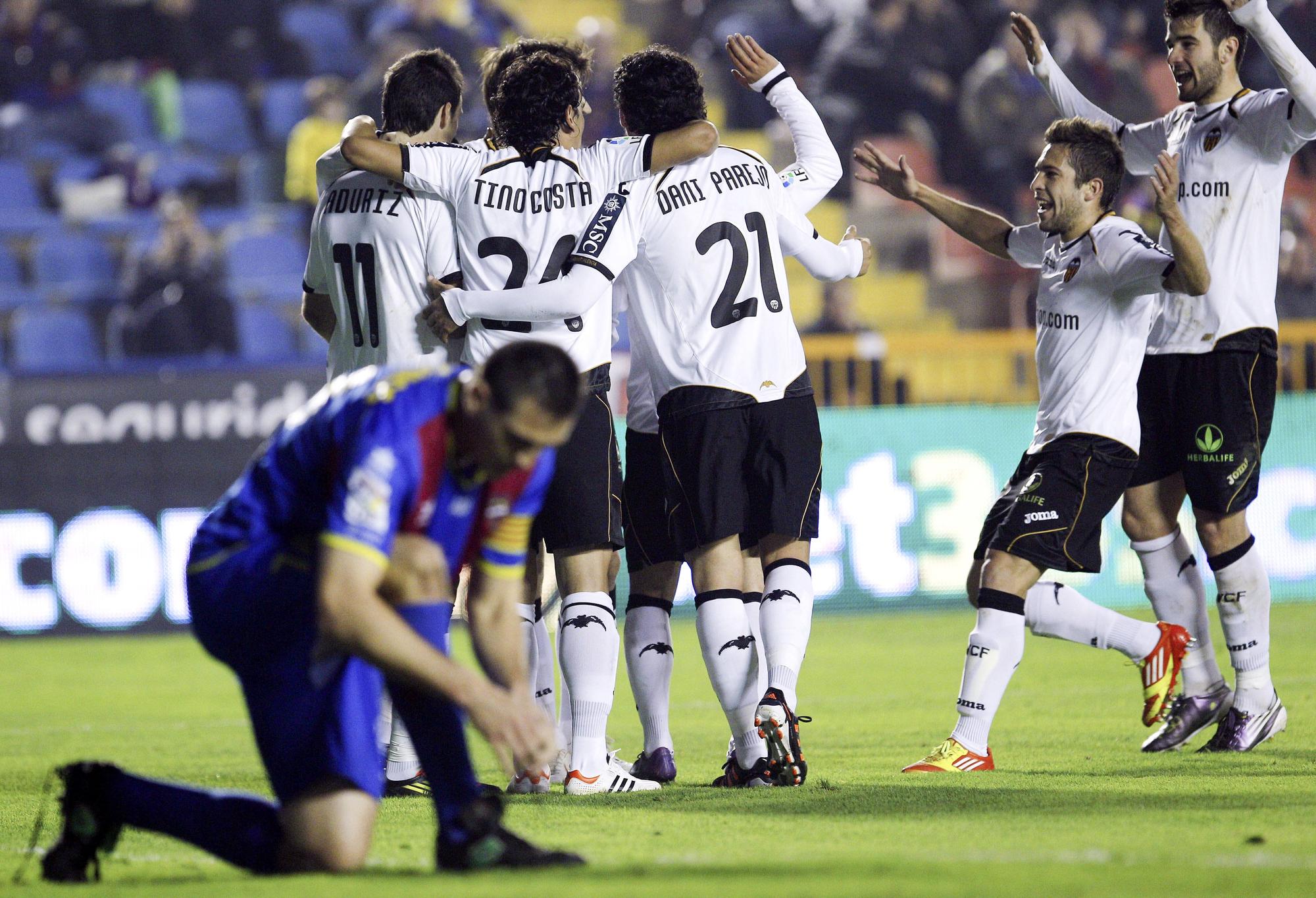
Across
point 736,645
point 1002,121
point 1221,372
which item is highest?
point 1002,121

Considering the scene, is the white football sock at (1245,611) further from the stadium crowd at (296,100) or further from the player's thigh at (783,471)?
the stadium crowd at (296,100)

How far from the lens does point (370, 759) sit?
368cm

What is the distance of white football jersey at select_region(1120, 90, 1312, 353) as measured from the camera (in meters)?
6.28

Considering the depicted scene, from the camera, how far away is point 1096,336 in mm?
5918

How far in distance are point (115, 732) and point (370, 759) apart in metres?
4.32

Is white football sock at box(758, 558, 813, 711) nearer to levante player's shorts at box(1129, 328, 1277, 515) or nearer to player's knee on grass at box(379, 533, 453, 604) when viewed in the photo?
levante player's shorts at box(1129, 328, 1277, 515)

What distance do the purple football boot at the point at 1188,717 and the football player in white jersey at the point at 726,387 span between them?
1495mm

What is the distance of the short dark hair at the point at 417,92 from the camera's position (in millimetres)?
5801

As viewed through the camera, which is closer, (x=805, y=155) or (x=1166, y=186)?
(x=1166, y=186)

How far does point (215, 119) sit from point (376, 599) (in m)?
14.5

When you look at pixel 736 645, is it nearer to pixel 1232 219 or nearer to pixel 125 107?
pixel 1232 219

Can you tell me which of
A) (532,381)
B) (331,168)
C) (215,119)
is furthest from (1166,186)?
(215,119)

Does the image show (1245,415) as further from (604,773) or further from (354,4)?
(354,4)

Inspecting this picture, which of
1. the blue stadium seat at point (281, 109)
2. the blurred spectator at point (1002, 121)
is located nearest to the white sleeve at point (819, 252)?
the blurred spectator at point (1002, 121)
